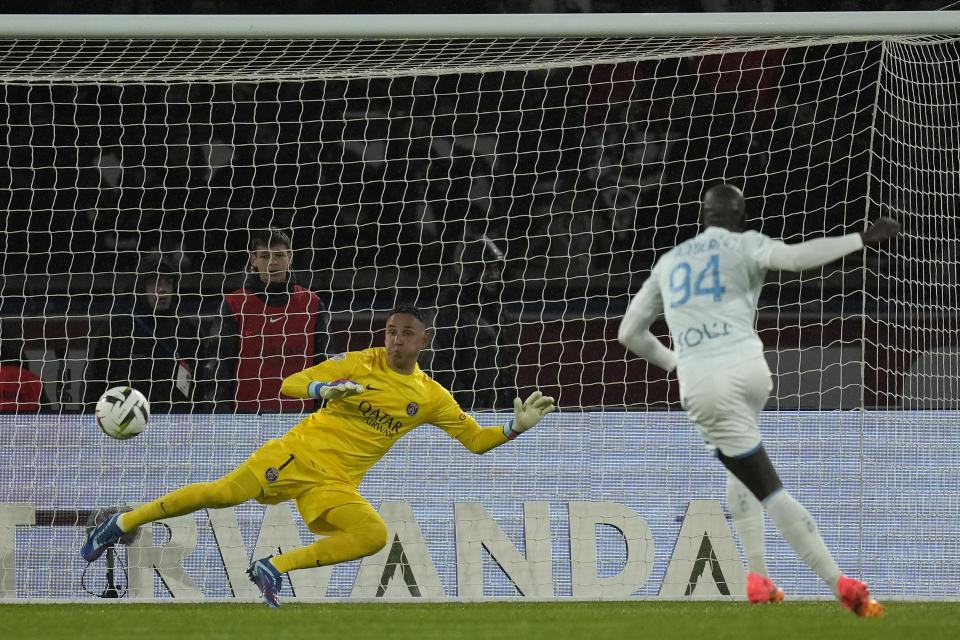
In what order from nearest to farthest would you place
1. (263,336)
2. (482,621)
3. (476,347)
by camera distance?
(482,621)
(263,336)
(476,347)

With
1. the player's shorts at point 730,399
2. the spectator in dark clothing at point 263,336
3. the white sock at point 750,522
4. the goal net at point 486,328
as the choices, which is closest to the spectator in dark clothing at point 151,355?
the goal net at point 486,328

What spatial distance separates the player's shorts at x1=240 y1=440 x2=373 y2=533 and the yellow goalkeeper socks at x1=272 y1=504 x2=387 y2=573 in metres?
0.06

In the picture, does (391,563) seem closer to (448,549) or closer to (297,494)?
(448,549)

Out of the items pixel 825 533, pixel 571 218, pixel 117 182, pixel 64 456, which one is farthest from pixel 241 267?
pixel 825 533

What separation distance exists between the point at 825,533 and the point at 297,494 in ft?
9.56

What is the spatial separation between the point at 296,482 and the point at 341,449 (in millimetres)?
275

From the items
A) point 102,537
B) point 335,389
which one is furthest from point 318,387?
point 102,537

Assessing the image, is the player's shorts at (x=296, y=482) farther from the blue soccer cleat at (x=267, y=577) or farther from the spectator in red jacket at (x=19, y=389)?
the spectator in red jacket at (x=19, y=389)

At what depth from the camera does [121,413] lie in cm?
623

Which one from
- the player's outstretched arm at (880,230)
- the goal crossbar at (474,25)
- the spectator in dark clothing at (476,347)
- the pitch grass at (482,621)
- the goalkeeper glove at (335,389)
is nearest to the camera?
the player's outstretched arm at (880,230)

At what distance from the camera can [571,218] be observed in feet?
33.7

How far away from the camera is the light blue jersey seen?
16.9 feet

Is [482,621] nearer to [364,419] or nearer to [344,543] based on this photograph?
[344,543]

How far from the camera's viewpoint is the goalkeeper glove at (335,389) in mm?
6082
